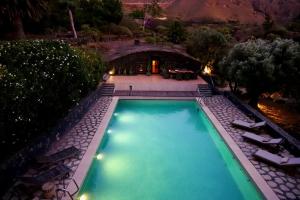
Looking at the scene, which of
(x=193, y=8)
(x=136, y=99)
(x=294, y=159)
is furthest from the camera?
(x=193, y=8)

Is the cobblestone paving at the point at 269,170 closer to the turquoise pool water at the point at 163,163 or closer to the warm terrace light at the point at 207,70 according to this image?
the turquoise pool water at the point at 163,163

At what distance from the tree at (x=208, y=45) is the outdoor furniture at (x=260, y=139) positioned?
1492 cm

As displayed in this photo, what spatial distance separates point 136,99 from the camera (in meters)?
23.8

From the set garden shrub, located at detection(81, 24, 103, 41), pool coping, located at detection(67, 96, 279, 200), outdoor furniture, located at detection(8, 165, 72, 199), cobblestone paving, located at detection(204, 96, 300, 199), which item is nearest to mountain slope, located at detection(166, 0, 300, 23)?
garden shrub, located at detection(81, 24, 103, 41)

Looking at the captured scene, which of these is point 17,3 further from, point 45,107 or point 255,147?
point 255,147

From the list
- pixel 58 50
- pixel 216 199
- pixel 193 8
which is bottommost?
pixel 216 199

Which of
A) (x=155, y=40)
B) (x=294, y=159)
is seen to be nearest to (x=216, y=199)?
(x=294, y=159)

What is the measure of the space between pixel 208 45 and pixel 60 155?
21568 millimetres

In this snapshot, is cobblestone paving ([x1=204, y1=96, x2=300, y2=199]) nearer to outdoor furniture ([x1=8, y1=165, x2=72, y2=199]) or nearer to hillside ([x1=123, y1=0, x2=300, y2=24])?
outdoor furniture ([x1=8, y1=165, x2=72, y2=199])

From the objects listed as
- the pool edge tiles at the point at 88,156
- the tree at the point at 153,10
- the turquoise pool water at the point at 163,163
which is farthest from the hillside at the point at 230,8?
the pool edge tiles at the point at 88,156

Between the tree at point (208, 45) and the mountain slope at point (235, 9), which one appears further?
the mountain slope at point (235, 9)

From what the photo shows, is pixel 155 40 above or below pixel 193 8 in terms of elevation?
below

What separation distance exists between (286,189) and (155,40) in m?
31.8

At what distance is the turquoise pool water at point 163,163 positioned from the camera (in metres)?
11.5
